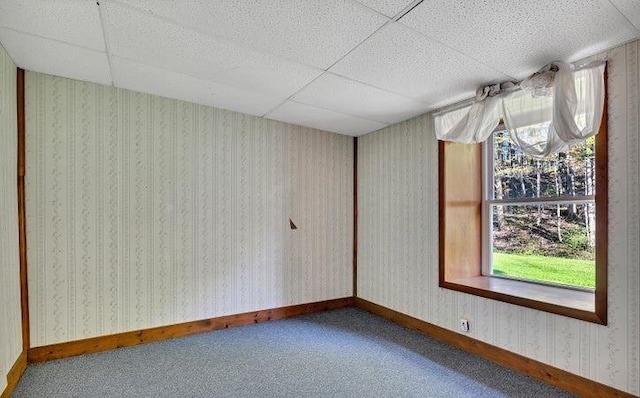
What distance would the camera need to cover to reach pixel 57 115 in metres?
2.36

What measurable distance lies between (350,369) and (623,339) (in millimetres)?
1672

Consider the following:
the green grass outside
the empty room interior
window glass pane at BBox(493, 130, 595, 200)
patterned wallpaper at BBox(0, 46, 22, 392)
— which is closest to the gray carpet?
the empty room interior

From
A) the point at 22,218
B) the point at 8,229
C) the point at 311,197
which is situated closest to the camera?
the point at 8,229

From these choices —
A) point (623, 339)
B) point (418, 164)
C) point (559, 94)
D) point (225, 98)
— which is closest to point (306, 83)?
point (225, 98)

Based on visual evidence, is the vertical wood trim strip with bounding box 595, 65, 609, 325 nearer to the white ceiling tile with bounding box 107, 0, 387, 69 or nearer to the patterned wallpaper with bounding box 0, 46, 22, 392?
the white ceiling tile with bounding box 107, 0, 387, 69

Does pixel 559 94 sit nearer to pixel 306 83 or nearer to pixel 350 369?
pixel 306 83

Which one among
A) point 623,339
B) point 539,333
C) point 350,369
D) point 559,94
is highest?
point 559,94

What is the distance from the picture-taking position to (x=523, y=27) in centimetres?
161

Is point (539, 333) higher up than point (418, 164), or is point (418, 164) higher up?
point (418, 164)

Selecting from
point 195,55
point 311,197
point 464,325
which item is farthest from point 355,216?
point 195,55

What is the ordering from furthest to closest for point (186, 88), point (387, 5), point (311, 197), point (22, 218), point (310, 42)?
point (311, 197) < point (186, 88) < point (22, 218) < point (310, 42) < point (387, 5)

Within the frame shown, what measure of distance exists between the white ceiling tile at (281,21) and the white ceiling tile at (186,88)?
746mm

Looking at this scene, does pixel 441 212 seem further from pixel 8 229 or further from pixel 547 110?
pixel 8 229

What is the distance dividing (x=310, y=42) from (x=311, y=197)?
6.51 feet
